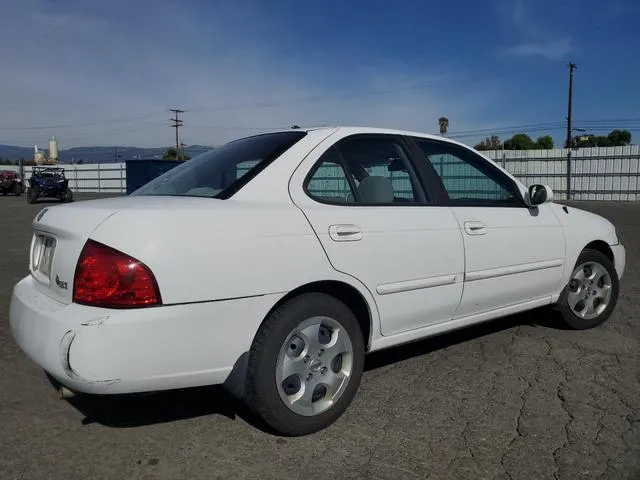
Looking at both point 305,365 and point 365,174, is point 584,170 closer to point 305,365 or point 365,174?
point 365,174

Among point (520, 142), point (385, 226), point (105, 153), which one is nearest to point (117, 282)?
point (385, 226)

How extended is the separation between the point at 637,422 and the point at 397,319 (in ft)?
4.36

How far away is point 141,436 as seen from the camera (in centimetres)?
277

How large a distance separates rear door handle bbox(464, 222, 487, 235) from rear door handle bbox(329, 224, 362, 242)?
88 centimetres

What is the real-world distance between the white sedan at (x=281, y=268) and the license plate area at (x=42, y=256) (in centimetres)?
1

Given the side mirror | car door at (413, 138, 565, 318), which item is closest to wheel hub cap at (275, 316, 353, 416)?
car door at (413, 138, 565, 318)

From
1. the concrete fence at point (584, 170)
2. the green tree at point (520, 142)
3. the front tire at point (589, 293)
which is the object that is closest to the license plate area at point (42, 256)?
the front tire at point (589, 293)

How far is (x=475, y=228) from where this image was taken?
3.49m

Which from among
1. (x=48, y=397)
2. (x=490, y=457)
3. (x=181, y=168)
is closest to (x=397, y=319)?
(x=490, y=457)

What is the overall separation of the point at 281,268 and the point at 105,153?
318 feet

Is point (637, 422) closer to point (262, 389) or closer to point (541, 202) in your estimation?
point (541, 202)

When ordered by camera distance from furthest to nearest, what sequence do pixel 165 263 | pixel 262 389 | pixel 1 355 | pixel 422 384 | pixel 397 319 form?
pixel 1 355
pixel 422 384
pixel 397 319
pixel 262 389
pixel 165 263

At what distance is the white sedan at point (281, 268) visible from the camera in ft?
7.59

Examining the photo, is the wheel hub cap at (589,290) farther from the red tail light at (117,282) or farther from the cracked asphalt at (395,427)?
the red tail light at (117,282)
